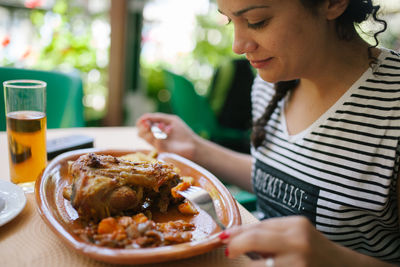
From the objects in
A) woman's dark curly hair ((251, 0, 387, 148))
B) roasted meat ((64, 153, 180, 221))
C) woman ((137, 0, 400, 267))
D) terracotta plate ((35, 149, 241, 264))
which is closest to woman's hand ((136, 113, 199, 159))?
terracotta plate ((35, 149, 241, 264))

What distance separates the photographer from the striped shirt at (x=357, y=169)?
1.06 metres

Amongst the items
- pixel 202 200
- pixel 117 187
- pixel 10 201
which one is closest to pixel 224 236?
pixel 202 200

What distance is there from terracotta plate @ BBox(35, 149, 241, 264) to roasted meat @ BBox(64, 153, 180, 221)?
0.13ft

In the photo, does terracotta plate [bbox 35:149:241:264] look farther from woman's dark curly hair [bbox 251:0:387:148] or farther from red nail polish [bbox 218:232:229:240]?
woman's dark curly hair [bbox 251:0:387:148]

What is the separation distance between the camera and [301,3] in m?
1.00

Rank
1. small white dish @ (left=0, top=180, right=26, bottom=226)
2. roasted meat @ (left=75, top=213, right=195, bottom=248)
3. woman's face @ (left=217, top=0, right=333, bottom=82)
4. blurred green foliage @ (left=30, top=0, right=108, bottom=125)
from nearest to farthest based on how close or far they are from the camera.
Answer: roasted meat @ (left=75, top=213, right=195, bottom=248)
small white dish @ (left=0, top=180, right=26, bottom=226)
woman's face @ (left=217, top=0, right=333, bottom=82)
blurred green foliage @ (left=30, top=0, right=108, bottom=125)

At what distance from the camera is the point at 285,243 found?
0.64m

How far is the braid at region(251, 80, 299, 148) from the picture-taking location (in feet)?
4.72

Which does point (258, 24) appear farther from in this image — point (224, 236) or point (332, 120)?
point (224, 236)

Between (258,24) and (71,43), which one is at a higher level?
(258,24)

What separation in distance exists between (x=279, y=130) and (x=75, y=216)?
86 centimetres

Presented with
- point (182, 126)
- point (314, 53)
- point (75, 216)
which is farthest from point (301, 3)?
point (75, 216)

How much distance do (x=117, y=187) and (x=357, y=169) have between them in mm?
758

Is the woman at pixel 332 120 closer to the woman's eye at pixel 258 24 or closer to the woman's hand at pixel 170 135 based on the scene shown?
the woman's eye at pixel 258 24
